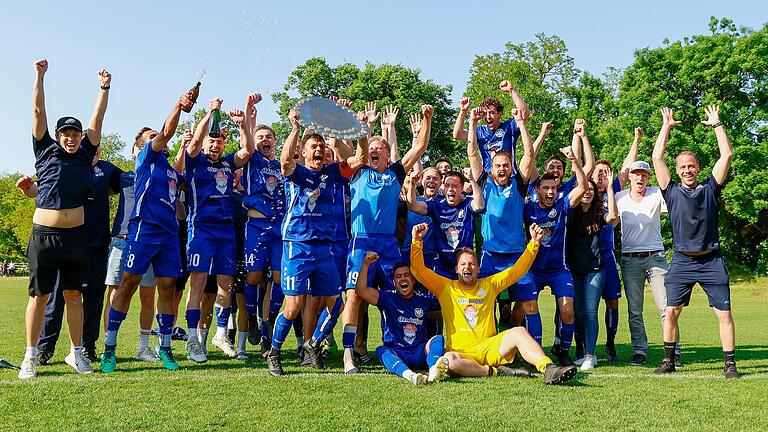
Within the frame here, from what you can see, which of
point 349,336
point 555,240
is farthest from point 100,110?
point 555,240

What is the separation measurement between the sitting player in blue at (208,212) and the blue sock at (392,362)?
7.46 feet

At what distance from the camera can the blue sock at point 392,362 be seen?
22.0ft

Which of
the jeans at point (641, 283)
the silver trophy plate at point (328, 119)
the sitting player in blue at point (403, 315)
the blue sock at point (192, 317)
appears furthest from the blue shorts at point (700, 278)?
the blue sock at point (192, 317)

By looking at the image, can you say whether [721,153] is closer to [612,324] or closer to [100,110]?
[612,324]

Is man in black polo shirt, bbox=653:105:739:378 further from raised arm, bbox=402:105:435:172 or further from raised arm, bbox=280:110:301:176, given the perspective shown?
raised arm, bbox=280:110:301:176

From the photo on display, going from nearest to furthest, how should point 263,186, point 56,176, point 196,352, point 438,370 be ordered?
point 438,370, point 56,176, point 196,352, point 263,186

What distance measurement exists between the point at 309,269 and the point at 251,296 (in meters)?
1.78

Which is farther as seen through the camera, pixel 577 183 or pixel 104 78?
pixel 577 183

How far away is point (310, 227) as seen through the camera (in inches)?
295

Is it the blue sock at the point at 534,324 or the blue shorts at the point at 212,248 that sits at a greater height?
the blue shorts at the point at 212,248

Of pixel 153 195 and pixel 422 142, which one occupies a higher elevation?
pixel 422 142

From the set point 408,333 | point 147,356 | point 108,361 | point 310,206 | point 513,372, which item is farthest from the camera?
point 147,356

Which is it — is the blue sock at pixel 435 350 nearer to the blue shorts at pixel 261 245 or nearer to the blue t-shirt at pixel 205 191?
the blue shorts at pixel 261 245

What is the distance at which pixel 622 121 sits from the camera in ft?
122
